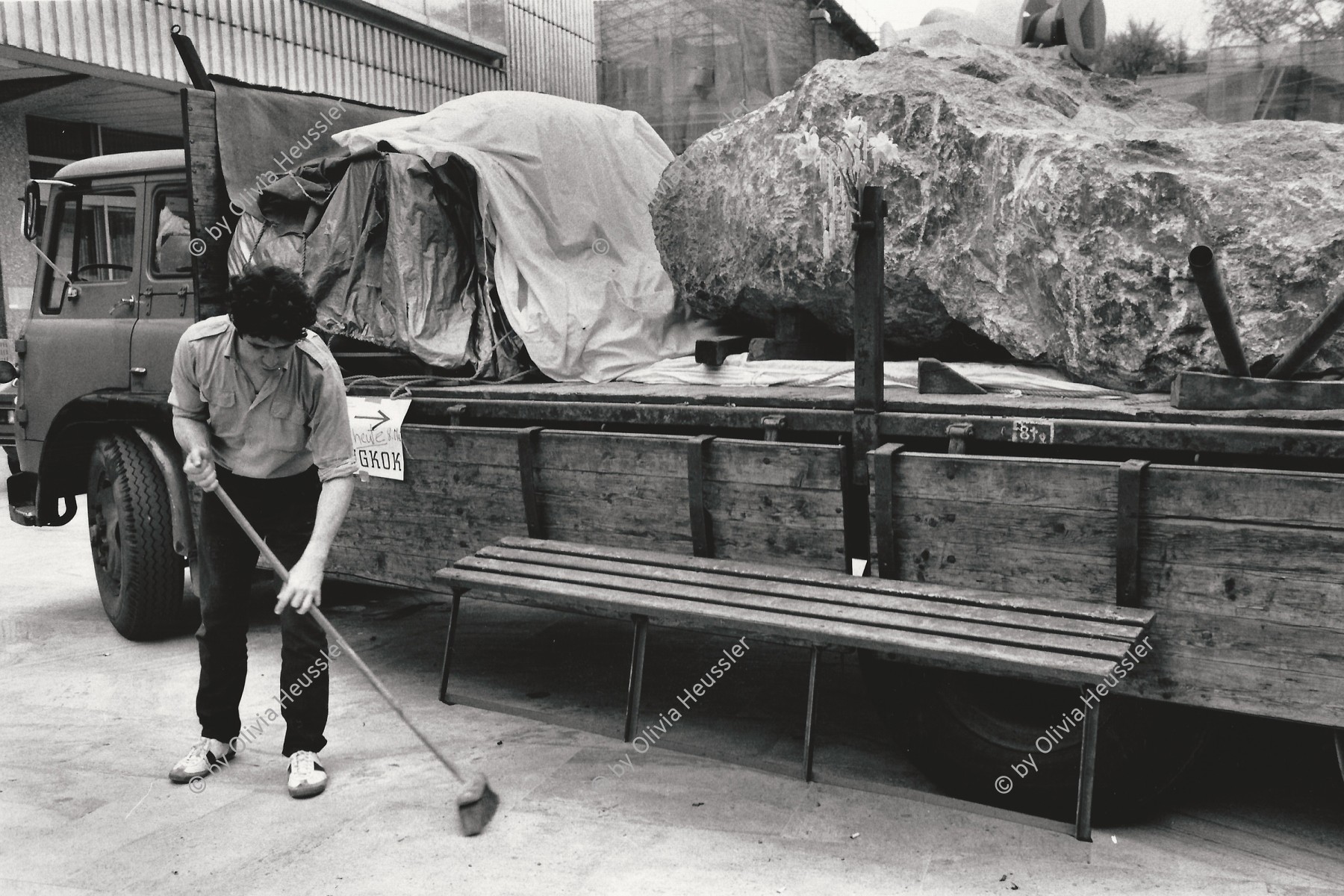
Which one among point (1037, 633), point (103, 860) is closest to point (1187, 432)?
point (1037, 633)

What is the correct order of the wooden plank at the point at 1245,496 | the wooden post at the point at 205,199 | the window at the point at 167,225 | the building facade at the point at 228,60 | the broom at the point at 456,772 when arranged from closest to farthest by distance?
the wooden plank at the point at 1245,496
the broom at the point at 456,772
the wooden post at the point at 205,199
the window at the point at 167,225
the building facade at the point at 228,60

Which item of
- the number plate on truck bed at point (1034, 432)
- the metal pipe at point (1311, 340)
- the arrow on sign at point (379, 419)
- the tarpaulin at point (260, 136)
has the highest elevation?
the tarpaulin at point (260, 136)

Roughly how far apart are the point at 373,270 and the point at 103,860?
264cm

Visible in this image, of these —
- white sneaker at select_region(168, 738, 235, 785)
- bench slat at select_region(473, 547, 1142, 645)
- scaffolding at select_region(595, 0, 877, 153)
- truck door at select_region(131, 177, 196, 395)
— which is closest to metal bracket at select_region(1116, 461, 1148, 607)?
bench slat at select_region(473, 547, 1142, 645)

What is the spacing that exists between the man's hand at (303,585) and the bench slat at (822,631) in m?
0.61

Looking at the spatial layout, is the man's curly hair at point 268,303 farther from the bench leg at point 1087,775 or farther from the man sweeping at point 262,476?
the bench leg at point 1087,775

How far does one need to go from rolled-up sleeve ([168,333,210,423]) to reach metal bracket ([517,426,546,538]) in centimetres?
106

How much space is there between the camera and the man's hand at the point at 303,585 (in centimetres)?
339

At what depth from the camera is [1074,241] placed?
375cm

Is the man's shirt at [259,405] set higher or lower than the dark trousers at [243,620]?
higher

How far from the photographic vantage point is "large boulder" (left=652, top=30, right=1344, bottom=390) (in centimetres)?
348

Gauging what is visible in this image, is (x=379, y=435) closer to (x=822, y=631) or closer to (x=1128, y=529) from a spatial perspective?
(x=822, y=631)

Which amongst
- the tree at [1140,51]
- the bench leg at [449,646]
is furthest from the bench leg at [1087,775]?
the tree at [1140,51]

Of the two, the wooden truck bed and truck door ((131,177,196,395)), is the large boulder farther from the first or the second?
truck door ((131,177,196,395))
